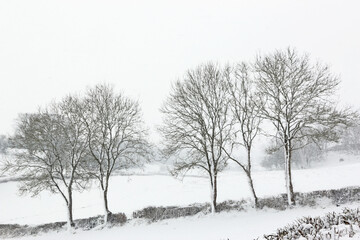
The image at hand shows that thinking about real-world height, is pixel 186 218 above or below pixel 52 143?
below

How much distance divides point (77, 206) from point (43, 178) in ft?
44.1

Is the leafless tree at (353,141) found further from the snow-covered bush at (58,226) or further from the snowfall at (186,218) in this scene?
the snow-covered bush at (58,226)

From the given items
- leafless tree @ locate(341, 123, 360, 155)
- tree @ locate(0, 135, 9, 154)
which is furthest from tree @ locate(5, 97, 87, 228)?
leafless tree @ locate(341, 123, 360, 155)

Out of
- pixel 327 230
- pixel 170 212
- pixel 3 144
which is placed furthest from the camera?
pixel 3 144

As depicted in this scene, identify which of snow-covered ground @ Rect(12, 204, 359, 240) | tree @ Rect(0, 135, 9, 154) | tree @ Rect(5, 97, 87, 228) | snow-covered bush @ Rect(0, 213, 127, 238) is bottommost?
snow-covered bush @ Rect(0, 213, 127, 238)

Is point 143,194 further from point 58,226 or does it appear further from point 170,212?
point 170,212

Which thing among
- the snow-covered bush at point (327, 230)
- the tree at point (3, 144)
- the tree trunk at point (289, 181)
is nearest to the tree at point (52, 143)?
the tree trunk at point (289, 181)

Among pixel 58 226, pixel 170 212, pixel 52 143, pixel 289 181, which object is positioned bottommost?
pixel 58 226

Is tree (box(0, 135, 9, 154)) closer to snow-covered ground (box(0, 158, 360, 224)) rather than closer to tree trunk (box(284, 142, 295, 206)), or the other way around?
snow-covered ground (box(0, 158, 360, 224))

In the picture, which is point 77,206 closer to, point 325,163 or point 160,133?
point 160,133

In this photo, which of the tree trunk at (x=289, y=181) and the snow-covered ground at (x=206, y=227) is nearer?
the snow-covered ground at (x=206, y=227)

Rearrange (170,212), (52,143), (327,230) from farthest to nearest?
(52,143) < (170,212) < (327,230)

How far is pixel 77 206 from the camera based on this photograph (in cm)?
3203

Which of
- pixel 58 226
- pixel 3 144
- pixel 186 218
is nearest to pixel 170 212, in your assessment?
pixel 186 218
